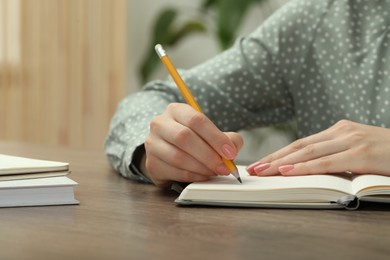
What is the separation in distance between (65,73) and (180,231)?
8.25ft

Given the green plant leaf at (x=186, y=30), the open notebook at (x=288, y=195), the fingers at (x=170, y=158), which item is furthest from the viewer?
the green plant leaf at (x=186, y=30)

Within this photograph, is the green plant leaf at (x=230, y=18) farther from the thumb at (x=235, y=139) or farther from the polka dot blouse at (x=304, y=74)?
the thumb at (x=235, y=139)

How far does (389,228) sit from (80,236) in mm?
316

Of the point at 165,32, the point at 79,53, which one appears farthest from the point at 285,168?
the point at 165,32

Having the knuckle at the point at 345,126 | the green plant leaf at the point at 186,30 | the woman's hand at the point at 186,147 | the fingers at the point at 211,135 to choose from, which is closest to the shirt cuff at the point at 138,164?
the woman's hand at the point at 186,147

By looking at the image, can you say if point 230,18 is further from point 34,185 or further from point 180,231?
point 180,231

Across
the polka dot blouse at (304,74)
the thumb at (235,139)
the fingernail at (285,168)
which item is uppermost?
the polka dot blouse at (304,74)

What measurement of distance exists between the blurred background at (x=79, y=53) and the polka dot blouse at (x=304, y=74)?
5.04 feet

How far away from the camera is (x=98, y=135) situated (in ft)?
10.9

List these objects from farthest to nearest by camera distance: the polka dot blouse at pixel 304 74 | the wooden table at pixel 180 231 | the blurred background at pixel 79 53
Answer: the blurred background at pixel 79 53
the polka dot blouse at pixel 304 74
the wooden table at pixel 180 231

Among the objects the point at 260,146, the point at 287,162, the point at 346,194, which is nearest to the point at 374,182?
the point at 346,194

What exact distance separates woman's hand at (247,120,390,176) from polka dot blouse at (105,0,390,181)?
405mm

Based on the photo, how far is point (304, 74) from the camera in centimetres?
157

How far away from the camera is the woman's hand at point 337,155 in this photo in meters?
1.01
